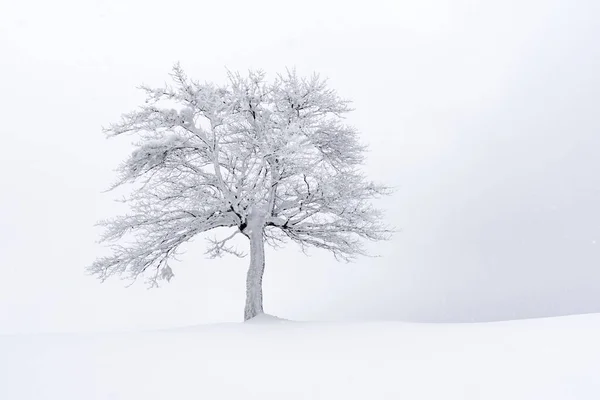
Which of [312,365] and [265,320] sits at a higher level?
[265,320]

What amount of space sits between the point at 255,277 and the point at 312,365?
8225 mm

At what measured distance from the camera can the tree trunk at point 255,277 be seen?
14258 mm

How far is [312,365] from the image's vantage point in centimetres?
632

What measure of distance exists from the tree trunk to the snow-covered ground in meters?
5.44

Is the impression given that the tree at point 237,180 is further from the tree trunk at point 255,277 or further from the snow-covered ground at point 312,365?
the snow-covered ground at point 312,365

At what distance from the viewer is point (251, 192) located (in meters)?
13.2

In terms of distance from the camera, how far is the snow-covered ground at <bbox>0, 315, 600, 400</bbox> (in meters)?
5.14

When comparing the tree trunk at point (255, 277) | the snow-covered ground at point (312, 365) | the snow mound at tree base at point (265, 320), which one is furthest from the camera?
the tree trunk at point (255, 277)

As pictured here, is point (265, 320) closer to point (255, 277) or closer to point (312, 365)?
point (255, 277)

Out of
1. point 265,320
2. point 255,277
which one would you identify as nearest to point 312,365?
point 265,320

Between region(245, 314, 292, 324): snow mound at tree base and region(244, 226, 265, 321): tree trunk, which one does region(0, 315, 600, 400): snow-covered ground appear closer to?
region(245, 314, 292, 324): snow mound at tree base

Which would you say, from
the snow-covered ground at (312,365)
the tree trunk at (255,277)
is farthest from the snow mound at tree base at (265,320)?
the snow-covered ground at (312,365)

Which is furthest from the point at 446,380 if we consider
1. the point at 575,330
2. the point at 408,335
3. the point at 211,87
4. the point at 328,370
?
the point at 211,87

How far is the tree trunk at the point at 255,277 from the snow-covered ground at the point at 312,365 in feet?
17.8
